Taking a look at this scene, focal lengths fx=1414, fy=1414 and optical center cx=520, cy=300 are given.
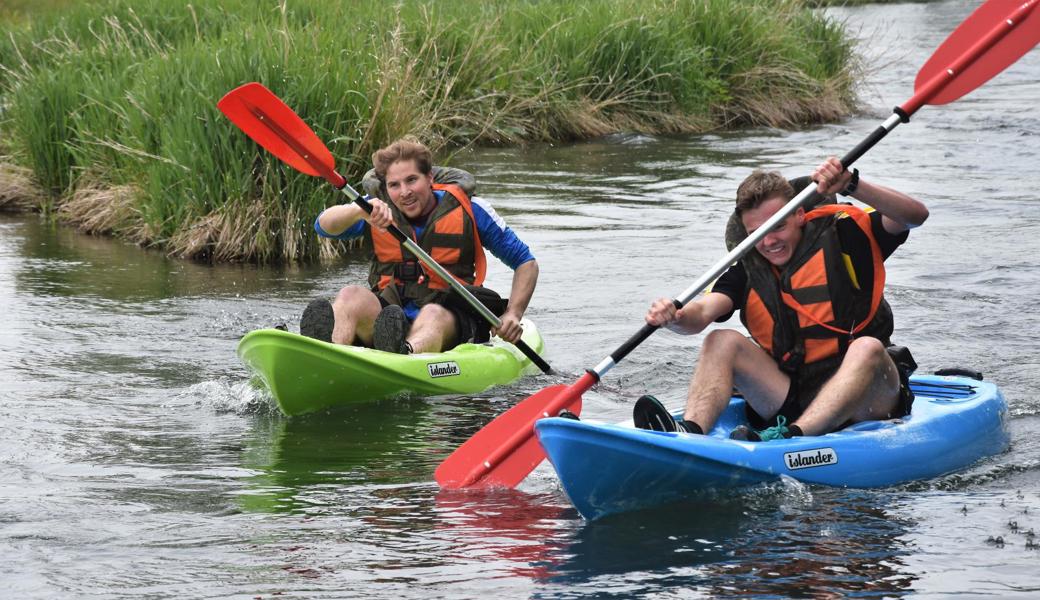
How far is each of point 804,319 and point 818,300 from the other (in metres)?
0.08

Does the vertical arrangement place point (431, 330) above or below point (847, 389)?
below

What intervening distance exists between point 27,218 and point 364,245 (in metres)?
2.95

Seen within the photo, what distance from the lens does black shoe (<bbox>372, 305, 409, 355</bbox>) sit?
575 cm

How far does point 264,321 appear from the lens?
7.39 metres

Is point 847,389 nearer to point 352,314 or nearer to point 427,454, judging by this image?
point 427,454

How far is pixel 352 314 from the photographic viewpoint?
5859mm

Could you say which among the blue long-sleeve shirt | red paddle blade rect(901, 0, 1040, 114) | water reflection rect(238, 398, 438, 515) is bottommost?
water reflection rect(238, 398, 438, 515)

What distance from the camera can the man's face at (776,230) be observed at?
14.9 ft

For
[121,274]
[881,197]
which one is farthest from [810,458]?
[121,274]

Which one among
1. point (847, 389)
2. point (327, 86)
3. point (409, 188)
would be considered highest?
point (327, 86)

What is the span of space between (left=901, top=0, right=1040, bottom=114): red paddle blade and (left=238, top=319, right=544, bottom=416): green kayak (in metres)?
2.14

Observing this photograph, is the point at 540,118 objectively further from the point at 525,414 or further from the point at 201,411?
the point at 525,414

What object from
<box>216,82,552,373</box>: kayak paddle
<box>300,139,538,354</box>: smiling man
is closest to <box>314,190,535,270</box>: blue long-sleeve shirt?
<box>300,139,538,354</box>: smiling man

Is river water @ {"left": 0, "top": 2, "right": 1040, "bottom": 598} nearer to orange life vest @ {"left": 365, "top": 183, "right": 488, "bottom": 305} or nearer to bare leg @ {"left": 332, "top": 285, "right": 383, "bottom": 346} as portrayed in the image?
bare leg @ {"left": 332, "top": 285, "right": 383, "bottom": 346}
